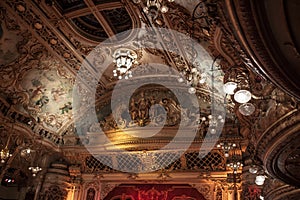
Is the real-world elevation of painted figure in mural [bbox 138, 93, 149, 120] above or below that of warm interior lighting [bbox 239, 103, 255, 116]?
above

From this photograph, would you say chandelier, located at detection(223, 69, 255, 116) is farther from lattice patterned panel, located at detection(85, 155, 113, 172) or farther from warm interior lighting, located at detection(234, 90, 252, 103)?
lattice patterned panel, located at detection(85, 155, 113, 172)

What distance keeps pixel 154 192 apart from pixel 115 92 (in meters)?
3.22

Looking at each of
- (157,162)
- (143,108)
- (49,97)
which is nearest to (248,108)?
(157,162)

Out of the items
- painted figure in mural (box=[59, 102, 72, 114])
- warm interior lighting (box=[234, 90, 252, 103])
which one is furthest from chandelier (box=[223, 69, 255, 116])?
painted figure in mural (box=[59, 102, 72, 114])

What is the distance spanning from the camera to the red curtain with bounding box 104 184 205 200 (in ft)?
29.2

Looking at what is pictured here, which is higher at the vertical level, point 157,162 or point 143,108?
point 143,108

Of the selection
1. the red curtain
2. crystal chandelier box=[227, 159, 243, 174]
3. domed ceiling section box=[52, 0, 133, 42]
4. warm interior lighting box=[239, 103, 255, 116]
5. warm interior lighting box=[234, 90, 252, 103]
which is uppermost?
domed ceiling section box=[52, 0, 133, 42]

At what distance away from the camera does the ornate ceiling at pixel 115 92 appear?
252 inches

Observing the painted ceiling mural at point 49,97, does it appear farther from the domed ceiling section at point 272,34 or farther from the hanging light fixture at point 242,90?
the domed ceiling section at point 272,34

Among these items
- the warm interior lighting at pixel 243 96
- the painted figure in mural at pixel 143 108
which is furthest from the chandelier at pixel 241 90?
the painted figure in mural at pixel 143 108

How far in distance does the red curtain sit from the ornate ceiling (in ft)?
0.86

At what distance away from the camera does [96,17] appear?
286 inches

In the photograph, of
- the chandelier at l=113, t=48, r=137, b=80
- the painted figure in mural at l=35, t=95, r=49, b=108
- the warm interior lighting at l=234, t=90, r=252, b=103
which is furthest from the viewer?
the painted figure in mural at l=35, t=95, r=49, b=108

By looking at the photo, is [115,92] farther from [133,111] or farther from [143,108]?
[143,108]
